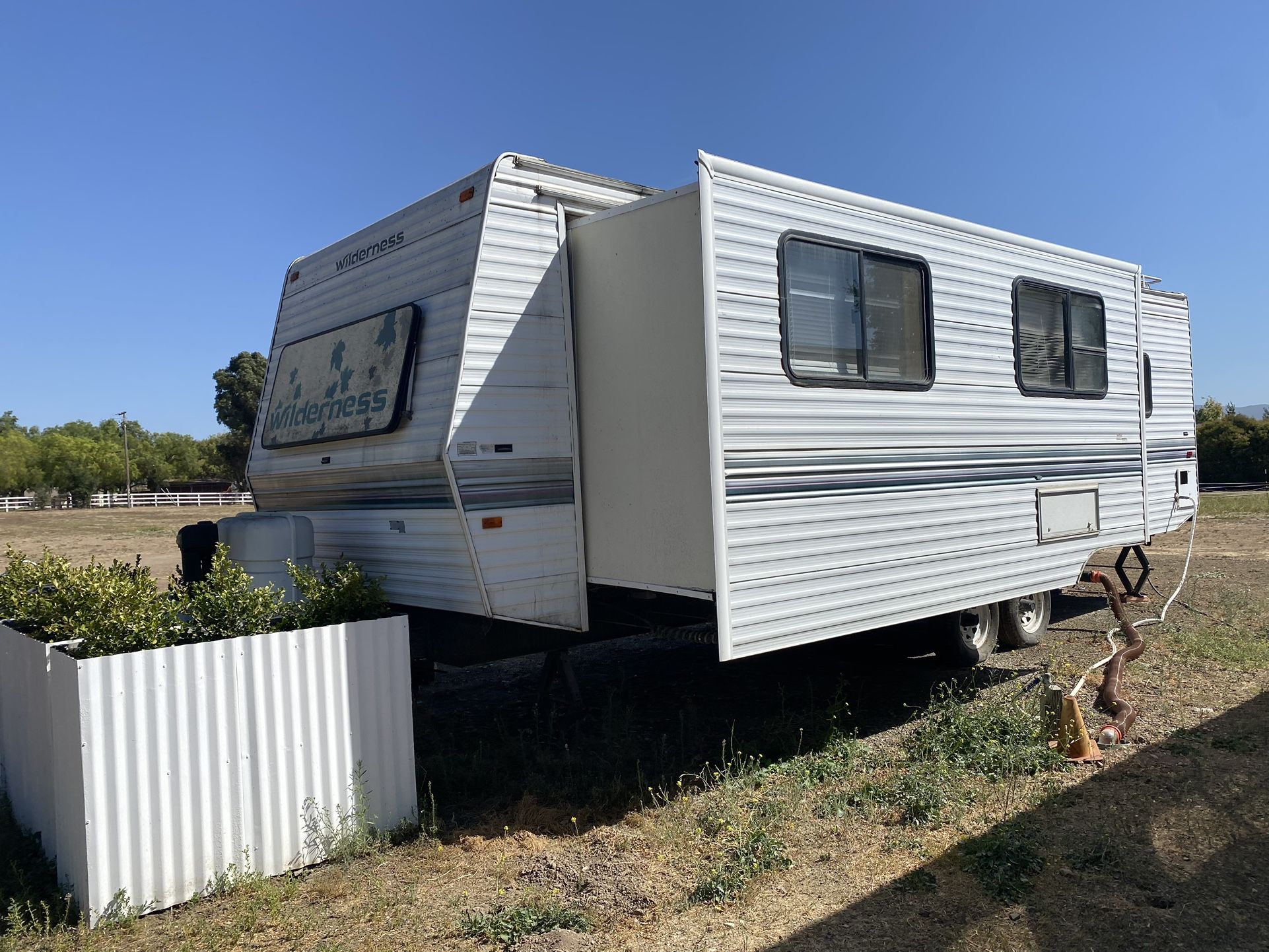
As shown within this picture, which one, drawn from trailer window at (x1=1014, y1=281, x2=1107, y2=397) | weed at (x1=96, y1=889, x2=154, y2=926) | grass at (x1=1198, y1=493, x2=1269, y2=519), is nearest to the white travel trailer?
trailer window at (x1=1014, y1=281, x2=1107, y2=397)

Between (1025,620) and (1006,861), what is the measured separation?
14.5ft

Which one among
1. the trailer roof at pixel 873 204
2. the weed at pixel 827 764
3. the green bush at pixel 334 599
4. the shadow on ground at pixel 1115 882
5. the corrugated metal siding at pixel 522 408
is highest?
the trailer roof at pixel 873 204

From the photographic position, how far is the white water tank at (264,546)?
18.1 feet

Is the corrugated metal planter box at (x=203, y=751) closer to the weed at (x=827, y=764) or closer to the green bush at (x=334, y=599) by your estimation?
the green bush at (x=334, y=599)

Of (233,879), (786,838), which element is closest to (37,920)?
(233,879)

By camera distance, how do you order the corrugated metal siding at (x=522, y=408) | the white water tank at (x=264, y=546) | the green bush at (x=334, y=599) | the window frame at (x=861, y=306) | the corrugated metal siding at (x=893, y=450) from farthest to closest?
1. the white water tank at (x=264, y=546)
2. the window frame at (x=861, y=306)
3. the corrugated metal siding at (x=522, y=408)
4. the corrugated metal siding at (x=893, y=450)
5. the green bush at (x=334, y=599)

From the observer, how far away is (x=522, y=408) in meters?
4.99

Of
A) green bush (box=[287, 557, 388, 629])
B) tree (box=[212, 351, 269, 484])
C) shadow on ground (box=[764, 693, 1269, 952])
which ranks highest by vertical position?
tree (box=[212, 351, 269, 484])

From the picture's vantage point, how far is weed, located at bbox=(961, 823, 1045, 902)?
3.86 m

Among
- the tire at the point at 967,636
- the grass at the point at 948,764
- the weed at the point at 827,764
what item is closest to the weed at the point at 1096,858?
the grass at the point at 948,764

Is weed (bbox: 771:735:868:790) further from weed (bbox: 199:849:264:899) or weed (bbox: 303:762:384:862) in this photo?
weed (bbox: 199:849:264:899)

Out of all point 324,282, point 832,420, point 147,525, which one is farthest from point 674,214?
point 147,525

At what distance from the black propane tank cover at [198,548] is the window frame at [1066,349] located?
17.9 feet

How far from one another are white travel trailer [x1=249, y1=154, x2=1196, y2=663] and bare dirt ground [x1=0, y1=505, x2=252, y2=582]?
7437mm
